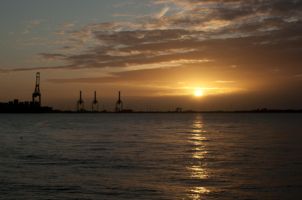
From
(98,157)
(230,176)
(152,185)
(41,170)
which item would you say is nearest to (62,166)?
(41,170)

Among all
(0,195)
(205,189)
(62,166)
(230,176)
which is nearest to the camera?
(0,195)

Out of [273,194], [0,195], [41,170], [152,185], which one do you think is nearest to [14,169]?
[41,170]

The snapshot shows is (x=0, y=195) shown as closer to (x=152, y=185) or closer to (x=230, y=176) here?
(x=152, y=185)

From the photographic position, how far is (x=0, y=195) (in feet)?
68.4

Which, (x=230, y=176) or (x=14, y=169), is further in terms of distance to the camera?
(x=14, y=169)

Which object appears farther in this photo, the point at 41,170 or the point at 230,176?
the point at 41,170

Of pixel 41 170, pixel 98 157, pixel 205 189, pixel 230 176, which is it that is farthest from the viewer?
pixel 98 157

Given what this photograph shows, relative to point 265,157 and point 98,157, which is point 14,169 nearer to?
point 98,157

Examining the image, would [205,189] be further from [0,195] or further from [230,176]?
[0,195]

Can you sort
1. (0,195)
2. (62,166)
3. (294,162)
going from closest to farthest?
1. (0,195)
2. (62,166)
3. (294,162)

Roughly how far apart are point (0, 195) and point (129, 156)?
17090 millimetres

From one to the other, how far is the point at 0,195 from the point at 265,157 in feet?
75.3

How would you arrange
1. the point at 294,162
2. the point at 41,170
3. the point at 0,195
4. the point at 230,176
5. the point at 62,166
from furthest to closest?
the point at 294,162 < the point at 62,166 < the point at 41,170 < the point at 230,176 < the point at 0,195

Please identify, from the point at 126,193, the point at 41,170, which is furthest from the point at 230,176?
the point at 41,170
